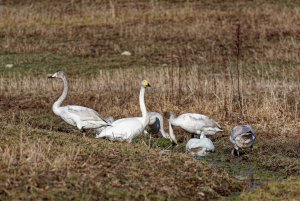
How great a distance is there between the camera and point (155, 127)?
15555mm

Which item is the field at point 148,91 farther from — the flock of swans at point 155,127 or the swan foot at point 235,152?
the flock of swans at point 155,127

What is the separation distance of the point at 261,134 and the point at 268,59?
11853mm

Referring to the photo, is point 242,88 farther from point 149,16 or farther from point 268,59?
point 149,16

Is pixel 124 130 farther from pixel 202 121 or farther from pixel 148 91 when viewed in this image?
pixel 148 91

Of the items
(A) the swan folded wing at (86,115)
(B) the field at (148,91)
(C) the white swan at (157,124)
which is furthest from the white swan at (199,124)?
(A) the swan folded wing at (86,115)

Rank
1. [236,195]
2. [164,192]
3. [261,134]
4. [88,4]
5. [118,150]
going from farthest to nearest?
[88,4]
[261,134]
[118,150]
[236,195]
[164,192]

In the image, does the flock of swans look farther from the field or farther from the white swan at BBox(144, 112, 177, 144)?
the field

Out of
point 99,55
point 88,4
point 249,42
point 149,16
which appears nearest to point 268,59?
point 249,42

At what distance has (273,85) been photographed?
18797 millimetres

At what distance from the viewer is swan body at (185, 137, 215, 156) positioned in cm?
1280

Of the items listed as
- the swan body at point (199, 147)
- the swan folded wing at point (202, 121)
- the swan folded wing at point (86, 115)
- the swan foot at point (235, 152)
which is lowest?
the swan foot at point (235, 152)

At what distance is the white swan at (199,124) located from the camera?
1407cm

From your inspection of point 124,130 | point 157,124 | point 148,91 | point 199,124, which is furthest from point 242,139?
point 148,91

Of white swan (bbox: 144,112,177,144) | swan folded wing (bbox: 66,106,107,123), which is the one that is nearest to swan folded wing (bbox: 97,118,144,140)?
swan folded wing (bbox: 66,106,107,123)
